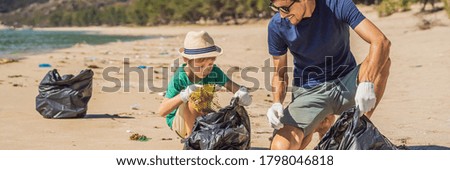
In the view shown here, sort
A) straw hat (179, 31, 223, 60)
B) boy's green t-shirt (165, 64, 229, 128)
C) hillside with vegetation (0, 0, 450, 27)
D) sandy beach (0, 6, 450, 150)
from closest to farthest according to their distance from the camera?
straw hat (179, 31, 223, 60) < boy's green t-shirt (165, 64, 229, 128) < sandy beach (0, 6, 450, 150) < hillside with vegetation (0, 0, 450, 27)

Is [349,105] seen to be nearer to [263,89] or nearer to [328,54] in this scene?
[328,54]

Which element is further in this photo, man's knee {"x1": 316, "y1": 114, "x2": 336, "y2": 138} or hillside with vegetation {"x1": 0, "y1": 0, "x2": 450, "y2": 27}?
hillside with vegetation {"x1": 0, "y1": 0, "x2": 450, "y2": 27}

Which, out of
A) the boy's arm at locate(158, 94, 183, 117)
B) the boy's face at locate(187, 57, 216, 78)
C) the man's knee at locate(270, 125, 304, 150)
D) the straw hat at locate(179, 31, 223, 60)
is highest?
the straw hat at locate(179, 31, 223, 60)

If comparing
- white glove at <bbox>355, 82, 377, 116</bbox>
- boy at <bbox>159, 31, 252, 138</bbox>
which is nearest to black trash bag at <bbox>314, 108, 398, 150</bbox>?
white glove at <bbox>355, 82, 377, 116</bbox>

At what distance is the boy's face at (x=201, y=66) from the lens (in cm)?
495

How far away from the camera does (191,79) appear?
5.12m

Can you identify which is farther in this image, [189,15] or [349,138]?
[189,15]

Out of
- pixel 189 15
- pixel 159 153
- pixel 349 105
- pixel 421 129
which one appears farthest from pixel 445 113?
pixel 189 15

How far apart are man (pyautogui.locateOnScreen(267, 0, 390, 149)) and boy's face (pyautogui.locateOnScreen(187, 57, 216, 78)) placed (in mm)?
453

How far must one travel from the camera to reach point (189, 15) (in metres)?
82.2

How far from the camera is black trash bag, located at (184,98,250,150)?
15.0 ft

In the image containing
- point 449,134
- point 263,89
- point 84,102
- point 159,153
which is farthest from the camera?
point 263,89

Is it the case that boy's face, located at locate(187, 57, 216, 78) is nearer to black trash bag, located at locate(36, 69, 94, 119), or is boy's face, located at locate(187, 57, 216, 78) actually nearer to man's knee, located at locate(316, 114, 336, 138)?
man's knee, located at locate(316, 114, 336, 138)

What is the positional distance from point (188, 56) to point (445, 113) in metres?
3.51
